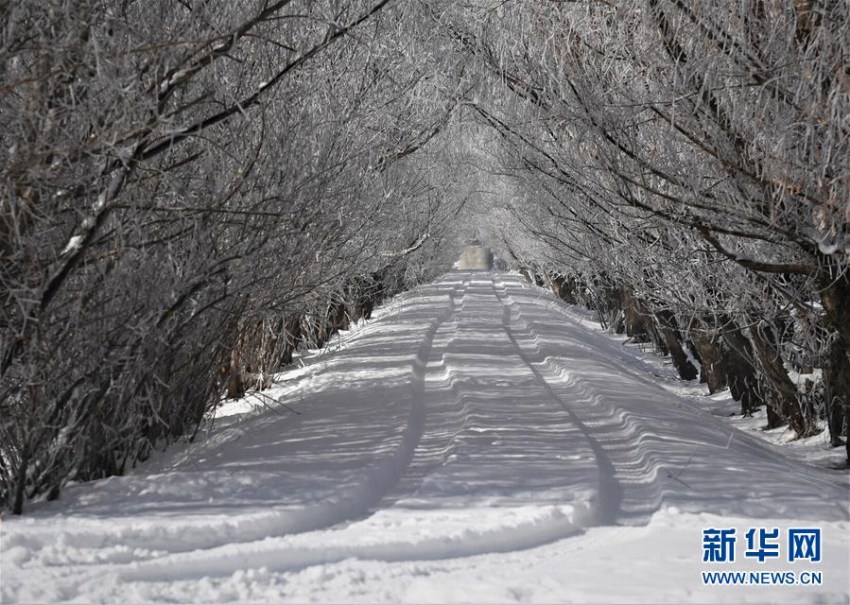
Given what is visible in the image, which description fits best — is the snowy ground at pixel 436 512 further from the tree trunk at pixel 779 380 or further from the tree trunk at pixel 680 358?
the tree trunk at pixel 680 358

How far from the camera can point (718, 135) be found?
7957 millimetres

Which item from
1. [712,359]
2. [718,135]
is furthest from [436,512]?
[712,359]

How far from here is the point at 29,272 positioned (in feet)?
21.4

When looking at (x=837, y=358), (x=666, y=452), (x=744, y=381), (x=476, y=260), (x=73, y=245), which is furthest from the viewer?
(x=476, y=260)

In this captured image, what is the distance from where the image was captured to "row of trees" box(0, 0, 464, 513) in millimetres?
6230

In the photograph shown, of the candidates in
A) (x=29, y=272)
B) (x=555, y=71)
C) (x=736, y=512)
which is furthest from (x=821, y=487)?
(x=29, y=272)

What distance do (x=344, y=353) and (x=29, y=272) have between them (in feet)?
40.7

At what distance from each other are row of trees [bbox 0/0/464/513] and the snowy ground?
1.85ft

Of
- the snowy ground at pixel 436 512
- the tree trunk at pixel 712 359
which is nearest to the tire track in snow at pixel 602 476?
the snowy ground at pixel 436 512

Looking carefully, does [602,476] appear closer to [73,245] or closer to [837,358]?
[837,358]

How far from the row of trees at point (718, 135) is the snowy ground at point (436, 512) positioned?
135cm

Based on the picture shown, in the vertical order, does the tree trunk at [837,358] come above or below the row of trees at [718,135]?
below

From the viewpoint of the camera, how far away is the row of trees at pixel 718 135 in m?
7.11

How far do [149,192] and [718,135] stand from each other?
4335 mm
